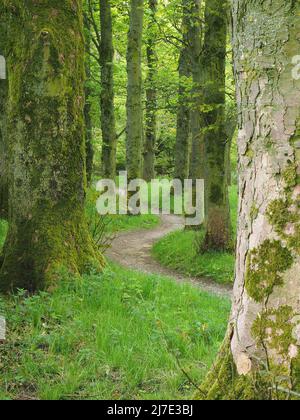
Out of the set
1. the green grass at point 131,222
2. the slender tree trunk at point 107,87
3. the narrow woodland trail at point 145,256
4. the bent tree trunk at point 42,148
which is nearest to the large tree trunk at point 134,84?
the slender tree trunk at point 107,87

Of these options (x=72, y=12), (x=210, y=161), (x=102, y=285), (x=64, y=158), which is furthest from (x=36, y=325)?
(x=210, y=161)

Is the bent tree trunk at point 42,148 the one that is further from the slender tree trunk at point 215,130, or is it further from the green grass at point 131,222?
the green grass at point 131,222

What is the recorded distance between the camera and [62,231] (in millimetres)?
6270

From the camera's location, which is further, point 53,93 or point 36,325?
point 53,93

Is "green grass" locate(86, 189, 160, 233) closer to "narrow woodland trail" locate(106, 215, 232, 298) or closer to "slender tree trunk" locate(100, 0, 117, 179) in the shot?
"narrow woodland trail" locate(106, 215, 232, 298)

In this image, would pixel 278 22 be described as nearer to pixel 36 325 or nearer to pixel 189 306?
pixel 36 325

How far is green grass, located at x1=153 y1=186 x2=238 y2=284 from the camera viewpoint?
1055 cm

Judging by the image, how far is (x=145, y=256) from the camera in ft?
41.9

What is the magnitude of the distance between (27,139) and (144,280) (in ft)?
8.52

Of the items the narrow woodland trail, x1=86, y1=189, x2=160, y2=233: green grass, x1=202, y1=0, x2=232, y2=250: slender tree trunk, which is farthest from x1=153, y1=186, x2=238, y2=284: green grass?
x1=86, y1=189, x2=160, y2=233: green grass

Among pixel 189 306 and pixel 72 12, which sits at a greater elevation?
pixel 72 12

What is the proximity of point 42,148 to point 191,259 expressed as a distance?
617cm

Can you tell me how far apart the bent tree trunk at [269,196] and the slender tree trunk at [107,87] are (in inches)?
573

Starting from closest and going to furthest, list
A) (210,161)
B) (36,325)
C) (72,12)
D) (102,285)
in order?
1. (36,325)
2. (102,285)
3. (72,12)
4. (210,161)
